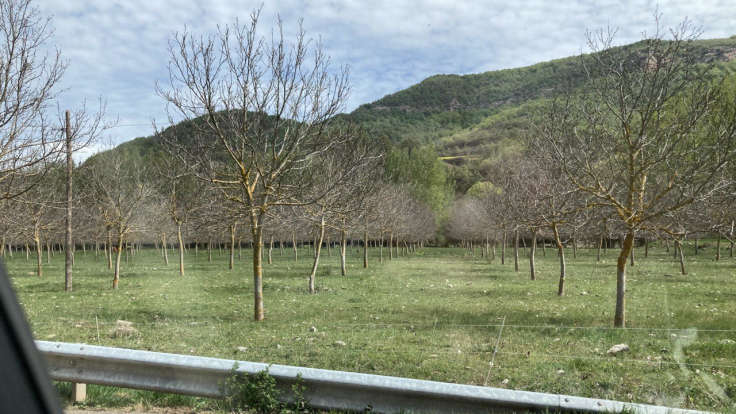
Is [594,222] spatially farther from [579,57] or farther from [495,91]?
[495,91]

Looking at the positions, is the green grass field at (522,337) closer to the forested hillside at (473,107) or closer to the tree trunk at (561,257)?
the tree trunk at (561,257)

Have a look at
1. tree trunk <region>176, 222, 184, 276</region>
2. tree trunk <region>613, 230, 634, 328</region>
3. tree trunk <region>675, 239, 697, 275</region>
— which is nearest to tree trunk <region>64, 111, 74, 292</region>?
tree trunk <region>176, 222, 184, 276</region>

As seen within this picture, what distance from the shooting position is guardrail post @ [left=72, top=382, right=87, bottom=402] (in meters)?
3.41

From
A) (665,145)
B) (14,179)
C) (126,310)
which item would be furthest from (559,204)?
(14,179)

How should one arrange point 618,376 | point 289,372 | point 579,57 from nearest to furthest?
point 289,372 → point 618,376 → point 579,57

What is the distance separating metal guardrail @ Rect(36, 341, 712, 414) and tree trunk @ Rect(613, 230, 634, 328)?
275cm

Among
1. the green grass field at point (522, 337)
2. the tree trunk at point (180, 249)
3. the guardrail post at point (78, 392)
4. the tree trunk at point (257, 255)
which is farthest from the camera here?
the tree trunk at point (180, 249)

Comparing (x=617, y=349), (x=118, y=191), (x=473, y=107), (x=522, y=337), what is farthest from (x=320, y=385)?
(x=118, y=191)

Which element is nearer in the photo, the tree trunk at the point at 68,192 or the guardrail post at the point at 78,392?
the guardrail post at the point at 78,392

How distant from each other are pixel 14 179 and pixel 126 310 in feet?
9.80

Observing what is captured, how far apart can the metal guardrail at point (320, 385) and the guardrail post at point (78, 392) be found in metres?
0.13

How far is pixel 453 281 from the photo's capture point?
566 inches

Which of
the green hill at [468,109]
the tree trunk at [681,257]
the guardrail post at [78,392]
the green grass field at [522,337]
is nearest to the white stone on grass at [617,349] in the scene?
the green grass field at [522,337]

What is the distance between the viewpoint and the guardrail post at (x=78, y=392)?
11.2ft
